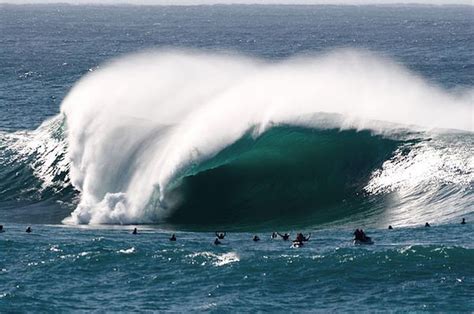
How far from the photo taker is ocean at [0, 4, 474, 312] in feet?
105

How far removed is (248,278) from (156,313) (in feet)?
13.6

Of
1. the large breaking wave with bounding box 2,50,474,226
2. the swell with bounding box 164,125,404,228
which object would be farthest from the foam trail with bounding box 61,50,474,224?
the swell with bounding box 164,125,404,228

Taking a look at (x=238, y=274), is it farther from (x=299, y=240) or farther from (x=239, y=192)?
(x=239, y=192)

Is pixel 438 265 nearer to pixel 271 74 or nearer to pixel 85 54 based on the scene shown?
pixel 271 74

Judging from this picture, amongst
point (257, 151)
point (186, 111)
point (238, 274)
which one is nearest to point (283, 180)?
point (257, 151)

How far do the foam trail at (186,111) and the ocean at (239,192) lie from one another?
12 centimetres

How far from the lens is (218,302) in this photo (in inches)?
1202

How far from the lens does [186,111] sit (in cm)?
5456

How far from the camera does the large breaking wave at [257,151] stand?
44.5 metres

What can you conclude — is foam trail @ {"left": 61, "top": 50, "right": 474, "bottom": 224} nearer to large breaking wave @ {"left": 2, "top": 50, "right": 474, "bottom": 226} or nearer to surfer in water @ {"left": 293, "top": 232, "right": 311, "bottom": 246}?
large breaking wave @ {"left": 2, "top": 50, "right": 474, "bottom": 226}

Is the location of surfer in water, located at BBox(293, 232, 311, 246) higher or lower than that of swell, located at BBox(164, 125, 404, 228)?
lower

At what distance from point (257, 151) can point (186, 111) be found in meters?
7.11

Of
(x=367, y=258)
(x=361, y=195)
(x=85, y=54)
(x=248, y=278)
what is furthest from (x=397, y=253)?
(x=85, y=54)

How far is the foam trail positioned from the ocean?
124 mm
